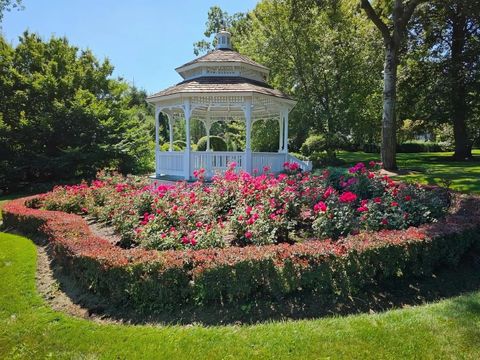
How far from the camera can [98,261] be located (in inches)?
183

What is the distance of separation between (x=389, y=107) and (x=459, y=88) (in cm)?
939

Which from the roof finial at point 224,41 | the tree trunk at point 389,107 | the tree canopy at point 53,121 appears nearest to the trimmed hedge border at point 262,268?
the tree trunk at point 389,107

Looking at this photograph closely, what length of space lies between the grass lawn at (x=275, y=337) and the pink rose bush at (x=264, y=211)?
1750 mm

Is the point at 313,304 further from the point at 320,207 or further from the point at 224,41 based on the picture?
the point at 224,41

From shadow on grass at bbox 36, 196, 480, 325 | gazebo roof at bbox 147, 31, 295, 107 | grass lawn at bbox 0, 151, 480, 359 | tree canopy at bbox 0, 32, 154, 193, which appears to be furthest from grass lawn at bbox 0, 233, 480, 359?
tree canopy at bbox 0, 32, 154, 193

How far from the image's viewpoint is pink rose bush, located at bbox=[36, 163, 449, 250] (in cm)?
557

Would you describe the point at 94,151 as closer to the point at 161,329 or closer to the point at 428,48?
the point at 161,329

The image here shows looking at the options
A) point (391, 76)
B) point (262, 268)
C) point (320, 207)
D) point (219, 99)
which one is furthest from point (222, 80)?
point (262, 268)

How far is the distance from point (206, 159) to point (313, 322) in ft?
31.3

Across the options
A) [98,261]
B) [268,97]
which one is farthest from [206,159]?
[98,261]

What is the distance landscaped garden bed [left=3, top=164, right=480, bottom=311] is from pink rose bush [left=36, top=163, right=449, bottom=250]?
0.9 inches

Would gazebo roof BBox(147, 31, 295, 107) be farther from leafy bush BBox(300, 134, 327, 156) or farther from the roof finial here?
leafy bush BBox(300, 134, 327, 156)

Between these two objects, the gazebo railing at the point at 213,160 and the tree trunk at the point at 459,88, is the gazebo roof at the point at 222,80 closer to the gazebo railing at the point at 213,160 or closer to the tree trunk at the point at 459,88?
the gazebo railing at the point at 213,160

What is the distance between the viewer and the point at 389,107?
12977 millimetres
